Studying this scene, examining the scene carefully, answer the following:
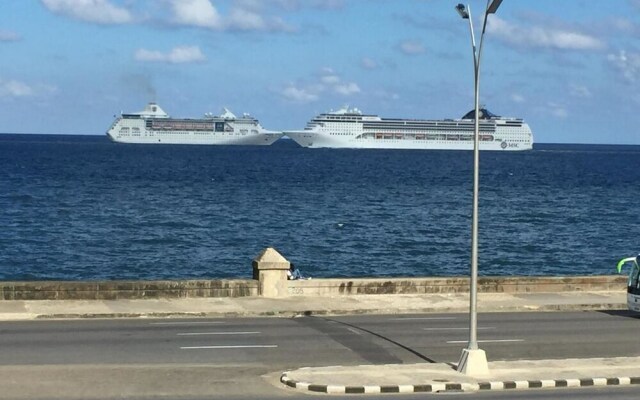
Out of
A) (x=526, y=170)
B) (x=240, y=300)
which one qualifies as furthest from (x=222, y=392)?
(x=526, y=170)

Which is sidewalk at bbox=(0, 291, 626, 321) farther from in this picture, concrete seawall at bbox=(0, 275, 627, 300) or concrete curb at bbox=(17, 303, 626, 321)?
concrete seawall at bbox=(0, 275, 627, 300)

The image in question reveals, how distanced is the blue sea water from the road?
83.4 feet

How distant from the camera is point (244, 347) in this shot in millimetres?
21609

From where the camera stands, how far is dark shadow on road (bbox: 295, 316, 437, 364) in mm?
20688

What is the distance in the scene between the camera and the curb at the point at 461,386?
17453 millimetres

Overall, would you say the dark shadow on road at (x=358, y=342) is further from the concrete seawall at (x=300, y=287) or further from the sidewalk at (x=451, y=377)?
the concrete seawall at (x=300, y=287)

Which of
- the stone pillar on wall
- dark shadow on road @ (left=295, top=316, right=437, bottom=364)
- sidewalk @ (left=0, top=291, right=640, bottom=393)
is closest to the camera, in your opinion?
sidewalk @ (left=0, top=291, right=640, bottom=393)

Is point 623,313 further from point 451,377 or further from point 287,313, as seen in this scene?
point 451,377

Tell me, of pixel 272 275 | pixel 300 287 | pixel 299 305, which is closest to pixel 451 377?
pixel 299 305

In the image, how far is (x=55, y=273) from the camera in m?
50.8

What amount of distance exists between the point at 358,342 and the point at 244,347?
256cm

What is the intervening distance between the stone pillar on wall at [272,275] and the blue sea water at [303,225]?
21413mm

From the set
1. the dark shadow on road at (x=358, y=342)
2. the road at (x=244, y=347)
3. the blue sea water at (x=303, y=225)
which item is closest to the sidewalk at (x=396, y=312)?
the road at (x=244, y=347)

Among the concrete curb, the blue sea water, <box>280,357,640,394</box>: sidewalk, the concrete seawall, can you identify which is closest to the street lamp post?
<box>280,357,640,394</box>: sidewalk
